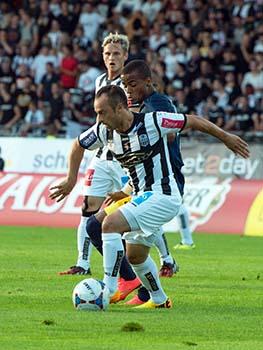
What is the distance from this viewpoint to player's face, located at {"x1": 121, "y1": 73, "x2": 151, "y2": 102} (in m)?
10.7

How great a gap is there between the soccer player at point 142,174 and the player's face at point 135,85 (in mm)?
602

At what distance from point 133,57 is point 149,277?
52.5 ft

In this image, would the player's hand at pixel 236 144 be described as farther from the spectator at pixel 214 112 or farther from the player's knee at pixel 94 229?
the spectator at pixel 214 112

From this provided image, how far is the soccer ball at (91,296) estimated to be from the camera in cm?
1001

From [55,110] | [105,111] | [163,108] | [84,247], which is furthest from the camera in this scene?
[55,110]

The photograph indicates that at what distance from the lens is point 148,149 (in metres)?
10.0

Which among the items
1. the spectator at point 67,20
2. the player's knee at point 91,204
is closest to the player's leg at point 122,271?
the player's knee at point 91,204

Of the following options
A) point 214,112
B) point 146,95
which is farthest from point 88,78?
point 146,95

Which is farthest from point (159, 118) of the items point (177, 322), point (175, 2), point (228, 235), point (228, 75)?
point (175, 2)

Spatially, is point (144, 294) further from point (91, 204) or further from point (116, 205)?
point (91, 204)

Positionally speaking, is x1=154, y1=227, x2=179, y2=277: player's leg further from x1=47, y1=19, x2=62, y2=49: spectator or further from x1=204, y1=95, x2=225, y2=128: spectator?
x1=47, y1=19, x2=62, y2=49: spectator

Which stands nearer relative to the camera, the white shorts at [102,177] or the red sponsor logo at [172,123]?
the red sponsor logo at [172,123]

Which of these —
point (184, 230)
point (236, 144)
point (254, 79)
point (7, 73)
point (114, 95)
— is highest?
point (114, 95)

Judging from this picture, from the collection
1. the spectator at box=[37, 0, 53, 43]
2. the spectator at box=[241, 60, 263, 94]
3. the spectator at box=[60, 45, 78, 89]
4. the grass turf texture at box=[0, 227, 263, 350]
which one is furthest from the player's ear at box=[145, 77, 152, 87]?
the spectator at box=[37, 0, 53, 43]
